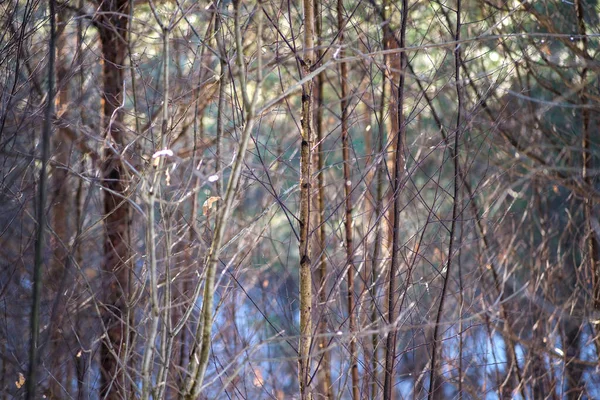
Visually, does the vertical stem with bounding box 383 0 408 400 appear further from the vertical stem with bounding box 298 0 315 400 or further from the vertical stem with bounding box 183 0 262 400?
the vertical stem with bounding box 183 0 262 400

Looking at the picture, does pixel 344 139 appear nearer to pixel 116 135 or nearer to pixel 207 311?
pixel 207 311

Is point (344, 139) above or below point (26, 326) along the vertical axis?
above

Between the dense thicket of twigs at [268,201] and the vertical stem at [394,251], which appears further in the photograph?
the vertical stem at [394,251]

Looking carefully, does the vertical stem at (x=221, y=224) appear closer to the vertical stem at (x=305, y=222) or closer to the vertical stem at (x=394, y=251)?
the vertical stem at (x=305, y=222)

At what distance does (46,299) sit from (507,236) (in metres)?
3.36

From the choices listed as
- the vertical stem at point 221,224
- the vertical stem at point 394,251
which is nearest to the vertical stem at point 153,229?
the vertical stem at point 221,224

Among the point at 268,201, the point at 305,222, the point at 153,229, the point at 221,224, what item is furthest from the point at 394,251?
the point at 268,201

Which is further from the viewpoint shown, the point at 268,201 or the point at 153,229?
the point at 268,201

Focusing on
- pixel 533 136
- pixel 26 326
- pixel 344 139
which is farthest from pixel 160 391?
pixel 533 136

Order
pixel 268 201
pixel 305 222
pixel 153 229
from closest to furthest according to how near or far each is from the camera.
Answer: pixel 153 229
pixel 305 222
pixel 268 201

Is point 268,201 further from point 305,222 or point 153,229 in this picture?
point 153,229

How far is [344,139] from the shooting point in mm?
2777

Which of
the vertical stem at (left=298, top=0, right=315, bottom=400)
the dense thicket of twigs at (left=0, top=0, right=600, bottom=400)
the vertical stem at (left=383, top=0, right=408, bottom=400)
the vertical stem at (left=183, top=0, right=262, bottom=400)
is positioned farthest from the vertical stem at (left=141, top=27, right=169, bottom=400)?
the vertical stem at (left=383, top=0, right=408, bottom=400)

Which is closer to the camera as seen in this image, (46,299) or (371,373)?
(371,373)
